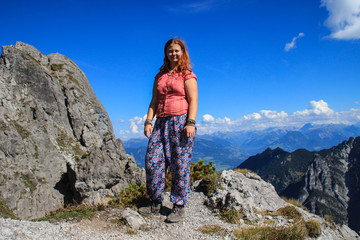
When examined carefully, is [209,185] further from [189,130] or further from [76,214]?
[76,214]

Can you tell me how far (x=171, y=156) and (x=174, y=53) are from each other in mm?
3012

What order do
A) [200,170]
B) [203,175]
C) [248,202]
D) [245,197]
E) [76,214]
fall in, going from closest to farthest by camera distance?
[76,214] → [248,202] → [245,197] → [203,175] → [200,170]

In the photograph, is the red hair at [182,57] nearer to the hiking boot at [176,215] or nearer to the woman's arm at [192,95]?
the woman's arm at [192,95]

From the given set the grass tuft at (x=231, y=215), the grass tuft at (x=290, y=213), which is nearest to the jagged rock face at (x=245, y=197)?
the grass tuft at (x=231, y=215)

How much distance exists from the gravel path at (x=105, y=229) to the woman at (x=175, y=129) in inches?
16.6

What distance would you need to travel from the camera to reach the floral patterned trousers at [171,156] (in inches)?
267

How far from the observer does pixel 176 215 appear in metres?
6.93

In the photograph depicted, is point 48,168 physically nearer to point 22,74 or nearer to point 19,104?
point 19,104

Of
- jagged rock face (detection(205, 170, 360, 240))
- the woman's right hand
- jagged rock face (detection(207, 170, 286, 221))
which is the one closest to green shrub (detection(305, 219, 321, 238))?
jagged rock face (detection(205, 170, 360, 240))

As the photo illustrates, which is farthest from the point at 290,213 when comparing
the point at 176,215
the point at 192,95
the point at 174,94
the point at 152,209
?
the point at 174,94

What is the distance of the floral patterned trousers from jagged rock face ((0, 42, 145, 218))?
557 inches

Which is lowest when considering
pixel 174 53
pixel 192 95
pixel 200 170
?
pixel 200 170

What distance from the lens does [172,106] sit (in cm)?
679

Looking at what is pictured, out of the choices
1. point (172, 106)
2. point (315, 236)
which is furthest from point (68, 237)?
point (315, 236)
